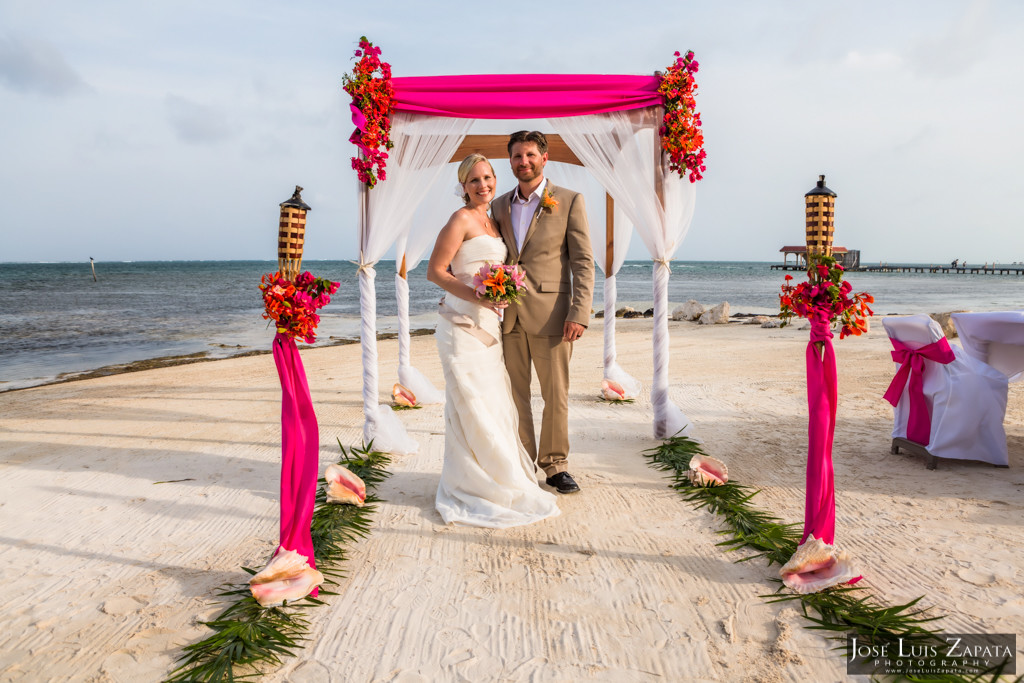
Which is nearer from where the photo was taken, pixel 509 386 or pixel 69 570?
pixel 69 570

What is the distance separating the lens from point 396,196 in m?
5.27

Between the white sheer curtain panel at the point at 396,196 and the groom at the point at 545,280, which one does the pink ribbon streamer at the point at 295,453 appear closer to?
the groom at the point at 545,280

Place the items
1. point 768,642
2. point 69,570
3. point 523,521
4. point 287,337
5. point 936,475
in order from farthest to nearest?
point 936,475 < point 523,521 < point 69,570 < point 287,337 < point 768,642

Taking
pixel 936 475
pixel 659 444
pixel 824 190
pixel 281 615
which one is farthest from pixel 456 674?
pixel 936 475

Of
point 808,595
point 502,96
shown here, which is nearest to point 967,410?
point 808,595

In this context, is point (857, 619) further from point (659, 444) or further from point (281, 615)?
point (659, 444)

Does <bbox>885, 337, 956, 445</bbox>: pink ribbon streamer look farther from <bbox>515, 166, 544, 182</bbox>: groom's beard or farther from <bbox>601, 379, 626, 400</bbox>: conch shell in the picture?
<bbox>515, 166, 544, 182</bbox>: groom's beard

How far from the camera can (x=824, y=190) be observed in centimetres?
334

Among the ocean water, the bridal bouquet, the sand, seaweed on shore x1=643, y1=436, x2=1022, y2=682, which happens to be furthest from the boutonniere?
the ocean water

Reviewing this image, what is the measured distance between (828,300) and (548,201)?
1.84 meters

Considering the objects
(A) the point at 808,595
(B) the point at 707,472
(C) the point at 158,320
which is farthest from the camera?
(C) the point at 158,320

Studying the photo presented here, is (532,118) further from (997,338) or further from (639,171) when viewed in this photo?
(997,338)

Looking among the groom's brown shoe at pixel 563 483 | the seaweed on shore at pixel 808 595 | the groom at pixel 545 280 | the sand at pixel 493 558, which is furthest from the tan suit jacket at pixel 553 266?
the seaweed on shore at pixel 808 595

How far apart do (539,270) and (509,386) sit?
83 cm
